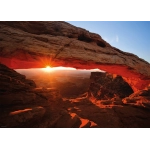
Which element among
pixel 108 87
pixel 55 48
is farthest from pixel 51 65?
pixel 108 87

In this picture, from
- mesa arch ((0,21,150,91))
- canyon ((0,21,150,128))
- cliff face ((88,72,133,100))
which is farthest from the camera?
cliff face ((88,72,133,100))

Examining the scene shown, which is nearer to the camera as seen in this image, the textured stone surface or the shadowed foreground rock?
the shadowed foreground rock

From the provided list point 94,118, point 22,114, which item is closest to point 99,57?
point 94,118

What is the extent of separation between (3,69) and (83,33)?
21.0ft

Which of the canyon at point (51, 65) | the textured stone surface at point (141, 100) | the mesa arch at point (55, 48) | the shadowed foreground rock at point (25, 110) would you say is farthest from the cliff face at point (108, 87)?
the shadowed foreground rock at point (25, 110)

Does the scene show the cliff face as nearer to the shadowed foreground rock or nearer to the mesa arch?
the mesa arch

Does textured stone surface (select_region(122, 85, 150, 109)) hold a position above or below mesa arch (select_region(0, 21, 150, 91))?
below

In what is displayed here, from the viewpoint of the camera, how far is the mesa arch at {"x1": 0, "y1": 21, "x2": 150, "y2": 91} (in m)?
6.55

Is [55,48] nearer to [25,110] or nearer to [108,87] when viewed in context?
[25,110]

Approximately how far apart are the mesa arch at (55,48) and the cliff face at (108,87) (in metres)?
5.25

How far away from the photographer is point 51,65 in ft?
27.5

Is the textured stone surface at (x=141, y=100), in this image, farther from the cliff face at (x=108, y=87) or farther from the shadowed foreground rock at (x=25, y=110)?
the shadowed foreground rock at (x=25, y=110)

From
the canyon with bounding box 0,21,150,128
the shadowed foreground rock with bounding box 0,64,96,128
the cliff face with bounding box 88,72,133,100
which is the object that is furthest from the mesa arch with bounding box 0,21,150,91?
the cliff face with bounding box 88,72,133,100

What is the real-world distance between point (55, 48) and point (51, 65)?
5.23 ft
